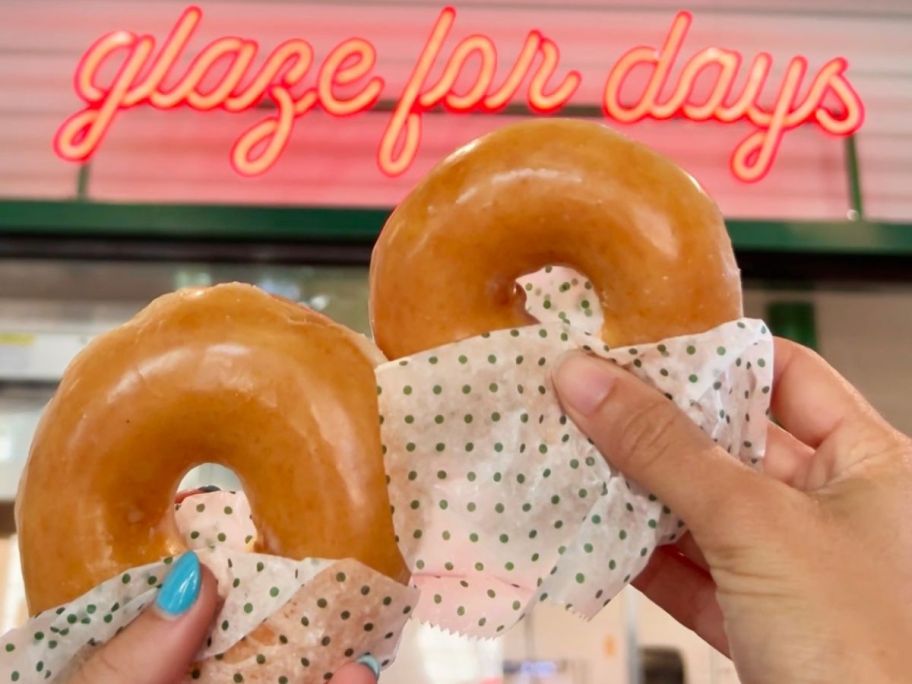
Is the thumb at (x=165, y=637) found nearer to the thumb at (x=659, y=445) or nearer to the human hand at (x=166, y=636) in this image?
the human hand at (x=166, y=636)

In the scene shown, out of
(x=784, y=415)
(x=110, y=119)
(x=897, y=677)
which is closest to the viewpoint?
(x=897, y=677)

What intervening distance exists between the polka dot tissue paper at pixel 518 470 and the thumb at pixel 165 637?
160 mm

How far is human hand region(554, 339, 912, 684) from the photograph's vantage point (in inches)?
24.9

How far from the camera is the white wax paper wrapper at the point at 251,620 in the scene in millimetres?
638

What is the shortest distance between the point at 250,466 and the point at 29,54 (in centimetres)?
216

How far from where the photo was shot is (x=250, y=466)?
67 centimetres

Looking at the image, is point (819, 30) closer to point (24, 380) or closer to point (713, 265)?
point (713, 265)

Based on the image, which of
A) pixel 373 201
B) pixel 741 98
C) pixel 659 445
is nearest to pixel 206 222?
pixel 373 201

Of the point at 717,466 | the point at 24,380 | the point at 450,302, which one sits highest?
the point at 24,380

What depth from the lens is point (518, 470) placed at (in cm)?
68

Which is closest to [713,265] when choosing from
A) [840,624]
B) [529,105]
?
[840,624]

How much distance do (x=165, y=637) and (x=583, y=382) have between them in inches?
14.6

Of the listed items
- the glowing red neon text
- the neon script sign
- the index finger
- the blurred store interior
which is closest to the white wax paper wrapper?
the index finger

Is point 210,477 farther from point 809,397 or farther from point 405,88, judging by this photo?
point 809,397
